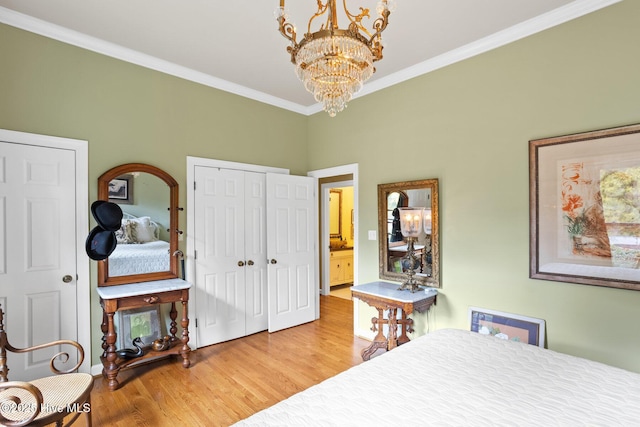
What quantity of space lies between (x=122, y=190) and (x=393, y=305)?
9.04 feet

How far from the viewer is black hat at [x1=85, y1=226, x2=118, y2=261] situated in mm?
2631

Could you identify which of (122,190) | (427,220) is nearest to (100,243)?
(122,190)

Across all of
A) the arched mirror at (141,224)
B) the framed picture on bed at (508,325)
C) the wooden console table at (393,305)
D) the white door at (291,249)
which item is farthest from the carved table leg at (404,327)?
the arched mirror at (141,224)

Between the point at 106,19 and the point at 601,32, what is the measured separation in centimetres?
371

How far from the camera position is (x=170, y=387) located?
2670 mm

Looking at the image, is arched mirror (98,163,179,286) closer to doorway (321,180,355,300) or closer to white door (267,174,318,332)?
white door (267,174,318,332)

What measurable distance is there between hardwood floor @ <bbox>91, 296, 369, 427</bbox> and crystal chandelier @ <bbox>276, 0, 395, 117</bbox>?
2.30 meters

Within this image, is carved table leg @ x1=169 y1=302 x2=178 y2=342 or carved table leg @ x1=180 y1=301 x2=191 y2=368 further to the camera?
carved table leg @ x1=169 y1=302 x2=178 y2=342

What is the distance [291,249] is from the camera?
4.18m

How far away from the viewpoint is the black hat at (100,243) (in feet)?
8.63

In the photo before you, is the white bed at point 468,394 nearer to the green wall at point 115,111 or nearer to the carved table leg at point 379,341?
the carved table leg at point 379,341

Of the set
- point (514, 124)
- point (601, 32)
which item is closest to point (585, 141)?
point (514, 124)

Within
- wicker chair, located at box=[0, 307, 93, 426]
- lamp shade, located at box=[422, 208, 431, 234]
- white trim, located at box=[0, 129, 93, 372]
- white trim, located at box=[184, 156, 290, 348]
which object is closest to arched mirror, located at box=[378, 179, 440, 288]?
lamp shade, located at box=[422, 208, 431, 234]

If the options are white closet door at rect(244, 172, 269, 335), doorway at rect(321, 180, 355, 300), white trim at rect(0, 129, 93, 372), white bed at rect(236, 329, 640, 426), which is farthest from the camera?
doorway at rect(321, 180, 355, 300)
